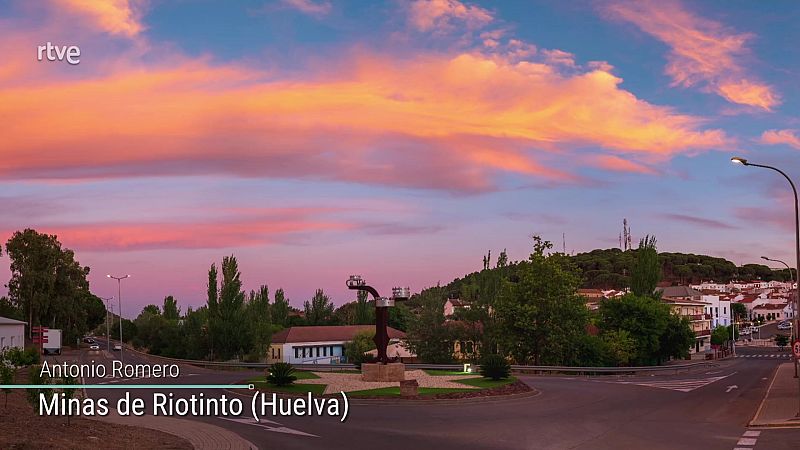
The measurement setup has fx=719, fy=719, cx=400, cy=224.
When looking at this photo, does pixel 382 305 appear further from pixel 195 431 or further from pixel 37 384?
pixel 37 384

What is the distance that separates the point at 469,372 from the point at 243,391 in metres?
17.3

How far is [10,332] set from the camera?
60.5 metres

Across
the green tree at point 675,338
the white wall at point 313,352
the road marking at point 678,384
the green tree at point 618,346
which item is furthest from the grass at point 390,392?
the white wall at point 313,352

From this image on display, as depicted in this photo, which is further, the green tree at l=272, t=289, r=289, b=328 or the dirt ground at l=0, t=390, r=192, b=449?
the green tree at l=272, t=289, r=289, b=328

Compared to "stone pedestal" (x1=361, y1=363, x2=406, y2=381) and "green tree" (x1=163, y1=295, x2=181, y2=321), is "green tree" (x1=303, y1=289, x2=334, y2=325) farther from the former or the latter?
"stone pedestal" (x1=361, y1=363, x2=406, y2=381)

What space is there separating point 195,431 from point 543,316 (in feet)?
164

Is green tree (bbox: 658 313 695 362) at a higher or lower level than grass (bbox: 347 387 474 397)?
lower

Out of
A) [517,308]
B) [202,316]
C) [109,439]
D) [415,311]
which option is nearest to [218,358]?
[202,316]

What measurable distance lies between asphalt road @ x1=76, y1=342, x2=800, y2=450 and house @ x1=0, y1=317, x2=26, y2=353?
23892mm

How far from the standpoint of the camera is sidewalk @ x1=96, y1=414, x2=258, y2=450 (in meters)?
21.8

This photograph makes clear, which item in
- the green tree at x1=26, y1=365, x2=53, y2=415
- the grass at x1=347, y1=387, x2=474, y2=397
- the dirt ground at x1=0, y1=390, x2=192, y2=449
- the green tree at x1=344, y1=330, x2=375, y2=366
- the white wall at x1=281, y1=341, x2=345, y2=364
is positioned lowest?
the white wall at x1=281, y1=341, x2=345, y2=364

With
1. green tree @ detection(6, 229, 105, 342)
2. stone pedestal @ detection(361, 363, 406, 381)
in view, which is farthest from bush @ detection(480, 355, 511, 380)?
green tree @ detection(6, 229, 105, 342)

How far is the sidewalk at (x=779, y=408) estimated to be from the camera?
26.5 metres

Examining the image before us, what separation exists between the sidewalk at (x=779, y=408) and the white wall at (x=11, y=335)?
5257 cm
